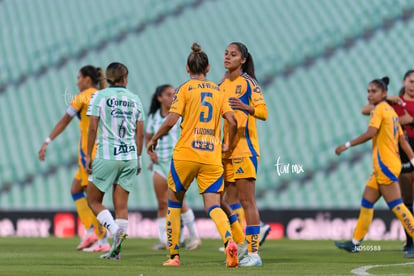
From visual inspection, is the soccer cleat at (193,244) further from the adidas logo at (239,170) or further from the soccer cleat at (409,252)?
the adidas logo at (239,170)

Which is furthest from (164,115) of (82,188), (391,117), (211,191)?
(211,191)

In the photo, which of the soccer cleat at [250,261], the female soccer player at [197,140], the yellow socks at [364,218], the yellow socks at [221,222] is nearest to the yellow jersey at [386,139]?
the yellow socks at [364,218]

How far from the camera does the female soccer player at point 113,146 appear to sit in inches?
324

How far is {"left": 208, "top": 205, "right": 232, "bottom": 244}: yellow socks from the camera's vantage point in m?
6.80

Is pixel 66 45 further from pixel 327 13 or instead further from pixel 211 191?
pixel 211 191

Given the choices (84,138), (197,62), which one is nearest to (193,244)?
(84,138)

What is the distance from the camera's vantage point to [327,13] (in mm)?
21344

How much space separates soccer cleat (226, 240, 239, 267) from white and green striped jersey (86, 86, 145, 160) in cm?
192

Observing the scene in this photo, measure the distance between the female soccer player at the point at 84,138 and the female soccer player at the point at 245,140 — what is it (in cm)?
264

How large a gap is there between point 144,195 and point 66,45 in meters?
5.98

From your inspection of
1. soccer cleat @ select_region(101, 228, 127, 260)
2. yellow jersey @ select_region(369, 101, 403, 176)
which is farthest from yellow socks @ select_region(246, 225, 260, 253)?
yellow jersey @ select_region(369, 101, 403, 176)

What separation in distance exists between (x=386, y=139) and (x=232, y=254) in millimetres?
2974

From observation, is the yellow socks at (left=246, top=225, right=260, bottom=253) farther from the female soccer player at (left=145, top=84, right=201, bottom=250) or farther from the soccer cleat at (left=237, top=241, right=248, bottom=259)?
the female soccer player at (left=145, top=84, right=201, bottom=250)

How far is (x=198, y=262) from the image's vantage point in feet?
26.3
